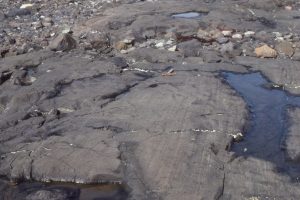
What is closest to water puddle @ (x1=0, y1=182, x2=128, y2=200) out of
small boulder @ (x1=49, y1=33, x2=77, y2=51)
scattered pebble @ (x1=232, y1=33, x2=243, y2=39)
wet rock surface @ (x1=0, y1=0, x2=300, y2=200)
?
wet rock surface @ (x1=0, y1=0, x2=300, y2=200)

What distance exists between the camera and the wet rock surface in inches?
204

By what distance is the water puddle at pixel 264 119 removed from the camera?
5668 millimetres

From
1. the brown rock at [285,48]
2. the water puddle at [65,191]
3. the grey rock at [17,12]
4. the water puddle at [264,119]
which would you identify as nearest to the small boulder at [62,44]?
the water puddle at [264,119]

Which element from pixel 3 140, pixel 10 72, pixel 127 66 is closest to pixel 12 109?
pixel 3 140

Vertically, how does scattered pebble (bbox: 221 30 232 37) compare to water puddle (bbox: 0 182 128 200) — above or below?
below

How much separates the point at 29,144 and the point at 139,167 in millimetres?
1671

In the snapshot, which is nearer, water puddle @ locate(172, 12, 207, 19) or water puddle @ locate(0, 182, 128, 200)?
water puddle @ locate(0, 182, 128, 200)

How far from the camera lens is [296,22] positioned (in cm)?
1114

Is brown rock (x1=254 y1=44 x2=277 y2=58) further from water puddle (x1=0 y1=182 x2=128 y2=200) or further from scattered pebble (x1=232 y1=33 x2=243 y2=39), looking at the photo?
water puddle (x1=0 y1=182 x2=128 y2=200)

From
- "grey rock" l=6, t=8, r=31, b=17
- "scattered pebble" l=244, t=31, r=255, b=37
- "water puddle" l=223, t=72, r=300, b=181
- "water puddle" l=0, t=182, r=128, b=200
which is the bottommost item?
"grey rock" l=6, t=8, r=31, b=17

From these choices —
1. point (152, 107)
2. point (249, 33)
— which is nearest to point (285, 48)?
point (249, 33)

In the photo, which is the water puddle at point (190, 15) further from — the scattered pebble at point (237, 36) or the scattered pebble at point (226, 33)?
the scattered pebble at point (237, 36)

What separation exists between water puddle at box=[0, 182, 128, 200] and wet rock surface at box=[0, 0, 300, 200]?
0.01 m

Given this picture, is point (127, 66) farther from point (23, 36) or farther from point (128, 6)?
point (128, 6)
